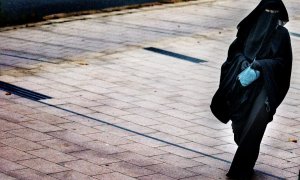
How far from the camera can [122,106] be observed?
9.52 metres

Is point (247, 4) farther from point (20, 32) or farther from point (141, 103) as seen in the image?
point (141, 103)

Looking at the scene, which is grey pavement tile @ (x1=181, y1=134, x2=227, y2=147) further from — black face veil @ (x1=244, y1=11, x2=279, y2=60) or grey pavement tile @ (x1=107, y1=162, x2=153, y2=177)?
black face veil @ (x1=244, y1=11, x2=279, y2=60)

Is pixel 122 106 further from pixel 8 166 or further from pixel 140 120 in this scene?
pixel 8 166

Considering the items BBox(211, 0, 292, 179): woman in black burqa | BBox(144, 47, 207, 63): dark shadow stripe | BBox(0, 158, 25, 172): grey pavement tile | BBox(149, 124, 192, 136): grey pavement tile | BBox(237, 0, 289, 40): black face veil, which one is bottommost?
BBox(149, 124, 192, 136): grey pavement tile

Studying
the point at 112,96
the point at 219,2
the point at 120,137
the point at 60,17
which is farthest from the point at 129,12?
the point at 120,137

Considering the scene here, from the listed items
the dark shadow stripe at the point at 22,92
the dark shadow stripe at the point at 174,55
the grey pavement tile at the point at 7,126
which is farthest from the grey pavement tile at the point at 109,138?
the dark shadow stripe at the point at 174,55

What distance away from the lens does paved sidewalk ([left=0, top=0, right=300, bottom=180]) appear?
292 inches

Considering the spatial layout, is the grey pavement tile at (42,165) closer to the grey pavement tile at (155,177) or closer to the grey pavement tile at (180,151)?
the grey pavement tile at (155,177)

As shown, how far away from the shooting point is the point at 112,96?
995 centimetres

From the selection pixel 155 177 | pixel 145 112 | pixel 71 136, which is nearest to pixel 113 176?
pixel 155 177

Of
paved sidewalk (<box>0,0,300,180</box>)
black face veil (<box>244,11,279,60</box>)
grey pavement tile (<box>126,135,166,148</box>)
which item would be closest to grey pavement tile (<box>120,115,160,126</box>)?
paved sidewalk (<box>0,0,300,180</box>)

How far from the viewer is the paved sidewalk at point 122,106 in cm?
743

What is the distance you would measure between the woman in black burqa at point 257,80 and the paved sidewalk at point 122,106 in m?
0.50

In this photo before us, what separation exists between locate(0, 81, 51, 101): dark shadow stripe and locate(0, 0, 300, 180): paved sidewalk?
53mm
